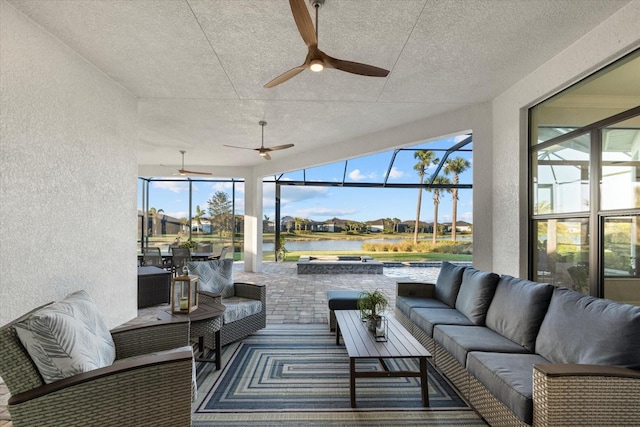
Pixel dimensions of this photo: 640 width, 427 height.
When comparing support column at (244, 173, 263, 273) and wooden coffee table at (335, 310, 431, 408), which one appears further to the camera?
support column at (244, 173, 263, 273)

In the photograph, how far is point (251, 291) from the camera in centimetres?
396

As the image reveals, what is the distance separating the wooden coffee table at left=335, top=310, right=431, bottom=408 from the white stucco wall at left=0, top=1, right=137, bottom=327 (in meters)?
2.91

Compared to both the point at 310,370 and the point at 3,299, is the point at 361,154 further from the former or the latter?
the point at 3,299

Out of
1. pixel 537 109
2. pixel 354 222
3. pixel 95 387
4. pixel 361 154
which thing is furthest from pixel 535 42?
pixel 354 222

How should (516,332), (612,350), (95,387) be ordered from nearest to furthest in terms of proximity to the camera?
(95,387) → (612,350) → (516,332)

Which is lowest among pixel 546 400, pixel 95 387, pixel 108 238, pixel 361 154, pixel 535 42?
pixel 546 400

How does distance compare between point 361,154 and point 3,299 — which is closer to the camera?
point 3,299

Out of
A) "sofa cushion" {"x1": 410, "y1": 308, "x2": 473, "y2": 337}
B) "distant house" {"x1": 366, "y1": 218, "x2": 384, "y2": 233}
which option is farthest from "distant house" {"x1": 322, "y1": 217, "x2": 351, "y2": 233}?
"sofa cushion" {"x1": 410, "y1": 308, "x2": 473, "y2": 337}

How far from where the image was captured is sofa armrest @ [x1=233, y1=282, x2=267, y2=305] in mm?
3908

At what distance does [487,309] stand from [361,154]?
405 cm

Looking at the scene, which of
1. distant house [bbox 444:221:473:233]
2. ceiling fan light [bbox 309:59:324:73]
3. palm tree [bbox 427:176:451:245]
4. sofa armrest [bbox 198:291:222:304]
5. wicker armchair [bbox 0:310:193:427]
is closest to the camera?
wicker armchair [bbox 0:310:193:427]

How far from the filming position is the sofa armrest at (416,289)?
163 inches

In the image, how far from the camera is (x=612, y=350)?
186cm

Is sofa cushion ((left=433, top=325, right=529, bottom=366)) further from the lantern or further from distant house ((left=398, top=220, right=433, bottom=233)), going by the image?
distant house ((left=398, top=220, right=433, bottom=233))
